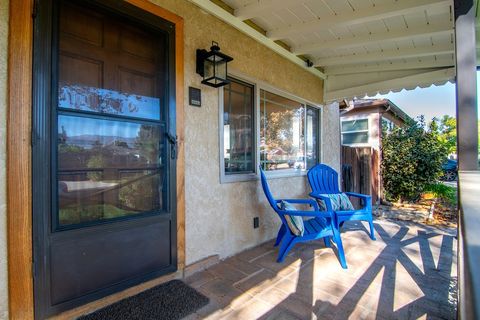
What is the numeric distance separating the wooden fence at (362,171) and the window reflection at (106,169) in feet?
14.3

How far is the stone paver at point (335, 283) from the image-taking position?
1.84 metres

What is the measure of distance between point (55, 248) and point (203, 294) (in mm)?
1105

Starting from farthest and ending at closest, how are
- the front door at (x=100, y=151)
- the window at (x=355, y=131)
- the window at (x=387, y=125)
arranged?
the window at (x=355, y=131) < the window at (x=387, y=125) < the front door at (x=100, y=151)

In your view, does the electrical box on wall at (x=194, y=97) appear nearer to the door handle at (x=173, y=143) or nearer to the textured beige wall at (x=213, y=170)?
the textured beige wall at (x=213, y=170)

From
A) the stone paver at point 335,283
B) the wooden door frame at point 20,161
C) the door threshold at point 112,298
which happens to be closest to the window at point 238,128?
the stone paver at point 335,283

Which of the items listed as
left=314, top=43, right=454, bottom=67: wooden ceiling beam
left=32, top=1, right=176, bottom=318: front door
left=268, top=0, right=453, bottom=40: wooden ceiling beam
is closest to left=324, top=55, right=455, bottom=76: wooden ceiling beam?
left=314, top=43, right=454, bottom=67: wooden ceiling beam

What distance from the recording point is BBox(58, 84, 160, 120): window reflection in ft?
5.62

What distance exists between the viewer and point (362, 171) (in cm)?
618

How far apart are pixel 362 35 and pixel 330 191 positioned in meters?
2.06

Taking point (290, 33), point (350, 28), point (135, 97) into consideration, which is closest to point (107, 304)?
point (135, 97)

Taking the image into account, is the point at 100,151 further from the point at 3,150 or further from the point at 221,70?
the point at 221,70

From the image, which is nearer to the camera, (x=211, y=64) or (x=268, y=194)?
(x=211, y=64)

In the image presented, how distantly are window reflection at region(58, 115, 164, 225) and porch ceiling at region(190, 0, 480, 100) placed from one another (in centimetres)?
142

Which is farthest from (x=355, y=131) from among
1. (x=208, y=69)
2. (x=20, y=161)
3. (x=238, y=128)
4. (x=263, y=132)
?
(x=20, y=161)
